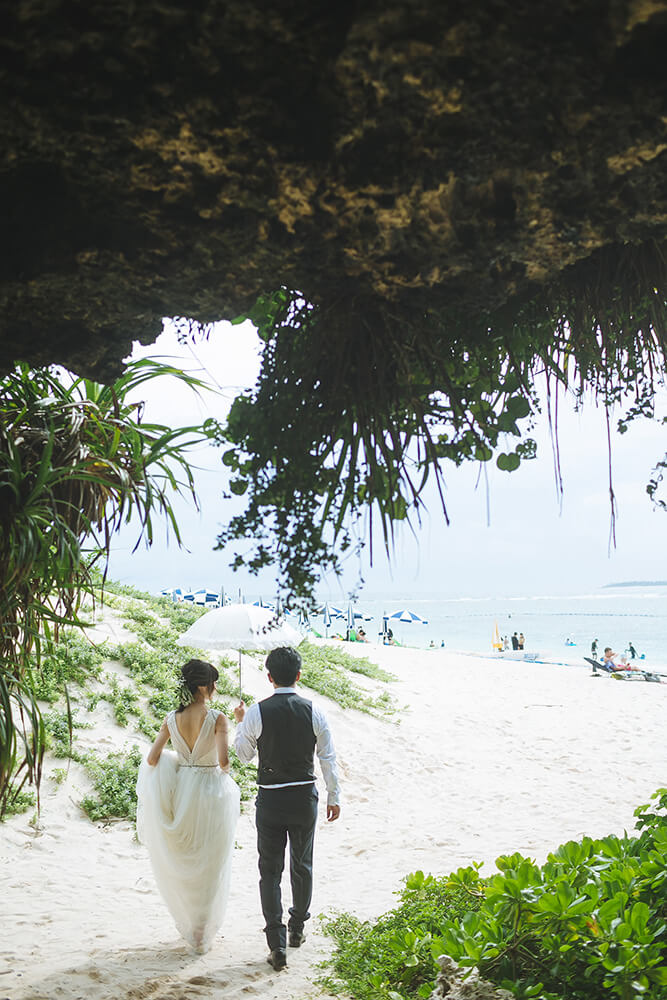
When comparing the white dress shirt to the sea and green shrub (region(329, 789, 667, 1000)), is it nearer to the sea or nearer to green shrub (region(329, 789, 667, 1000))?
green shrub (region(329, 789, 667, 1000))

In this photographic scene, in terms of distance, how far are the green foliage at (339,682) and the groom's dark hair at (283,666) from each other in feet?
22.3

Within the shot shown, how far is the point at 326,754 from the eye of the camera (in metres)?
4.58

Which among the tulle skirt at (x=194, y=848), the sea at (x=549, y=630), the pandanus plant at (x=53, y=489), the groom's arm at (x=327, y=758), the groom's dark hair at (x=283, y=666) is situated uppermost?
the pandanus plant at (x=53, y=489)

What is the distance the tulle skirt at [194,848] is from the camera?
14.2 ft

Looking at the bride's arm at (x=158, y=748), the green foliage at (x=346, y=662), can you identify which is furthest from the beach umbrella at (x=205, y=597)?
the bride's arm at (x=158, y=748)

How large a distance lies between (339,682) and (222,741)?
25.4ft

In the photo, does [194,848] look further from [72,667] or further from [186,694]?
[72,667]

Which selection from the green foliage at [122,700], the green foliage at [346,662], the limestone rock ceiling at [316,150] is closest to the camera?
the limestone rock ceiling at [316,150]

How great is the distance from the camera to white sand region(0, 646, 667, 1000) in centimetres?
412

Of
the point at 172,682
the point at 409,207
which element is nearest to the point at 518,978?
the point at 409,207

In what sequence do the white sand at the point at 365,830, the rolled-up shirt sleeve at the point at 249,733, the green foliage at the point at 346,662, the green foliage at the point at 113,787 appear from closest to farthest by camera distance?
the white sand at the point at 365,830 < the rolled-up shirt sleeve at the point at 249,733 < the green foliage at the point at 113,787 < the green foliage at the point at 346,662

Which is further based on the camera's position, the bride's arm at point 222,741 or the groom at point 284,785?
the bride's arm at point 222,741

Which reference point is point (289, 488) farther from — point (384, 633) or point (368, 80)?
point (384, 633)

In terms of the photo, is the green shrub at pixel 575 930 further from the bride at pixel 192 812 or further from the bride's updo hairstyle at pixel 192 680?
the bride's updo hairstyle at pixel 192 680
